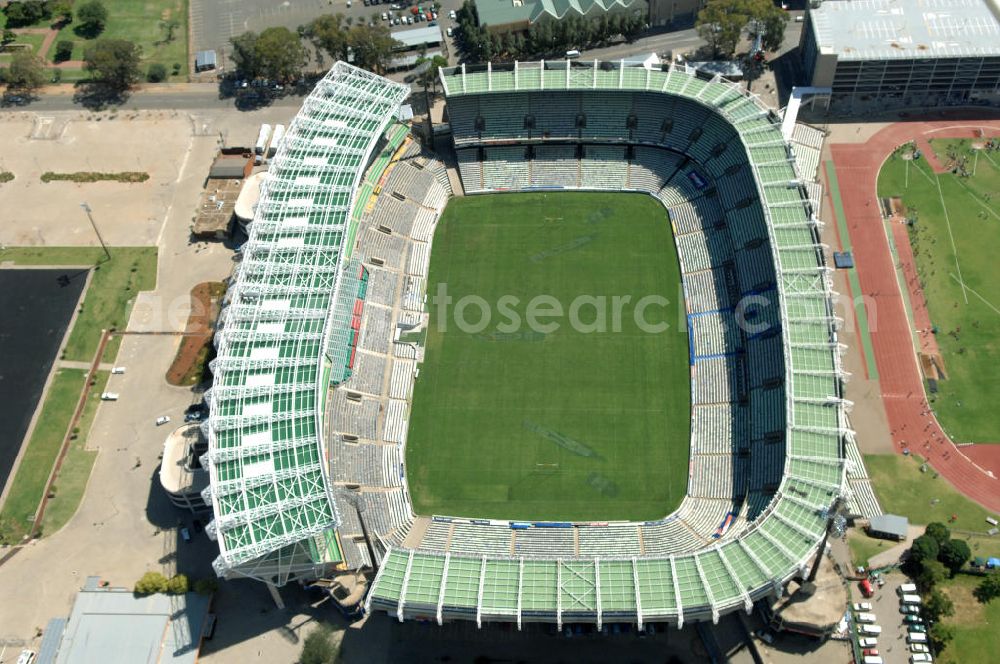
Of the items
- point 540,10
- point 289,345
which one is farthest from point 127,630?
point 540,10

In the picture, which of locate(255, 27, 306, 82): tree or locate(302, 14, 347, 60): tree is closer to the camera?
locate(255, 27, 306, 82): tree

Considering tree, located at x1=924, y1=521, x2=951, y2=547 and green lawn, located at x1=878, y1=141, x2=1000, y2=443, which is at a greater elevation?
green lawn, located at x1=878, y1=141, x2=1000, y2=443

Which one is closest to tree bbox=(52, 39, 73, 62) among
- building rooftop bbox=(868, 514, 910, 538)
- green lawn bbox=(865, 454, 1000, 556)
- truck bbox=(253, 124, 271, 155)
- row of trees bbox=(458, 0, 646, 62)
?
truck bbox=(253, 124, 271, 155)

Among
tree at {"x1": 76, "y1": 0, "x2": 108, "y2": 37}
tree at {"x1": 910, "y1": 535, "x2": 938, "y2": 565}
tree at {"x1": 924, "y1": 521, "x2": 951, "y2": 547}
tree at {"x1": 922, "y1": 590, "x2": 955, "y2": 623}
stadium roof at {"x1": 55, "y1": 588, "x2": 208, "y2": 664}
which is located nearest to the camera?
tree at {"x1": 922, "y1": 590, "x2": 955, "y2": 623}

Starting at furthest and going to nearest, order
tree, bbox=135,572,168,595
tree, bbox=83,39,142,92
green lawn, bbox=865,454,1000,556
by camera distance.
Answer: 1. tree, bbox=83,39,142,92
2. green lawn, bbox=865,454,1000,556
3. tree, bbox=135,572,168,595

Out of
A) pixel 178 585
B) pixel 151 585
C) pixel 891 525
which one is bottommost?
pixel 151 585

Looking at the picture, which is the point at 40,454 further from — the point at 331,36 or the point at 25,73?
the point at 331,36

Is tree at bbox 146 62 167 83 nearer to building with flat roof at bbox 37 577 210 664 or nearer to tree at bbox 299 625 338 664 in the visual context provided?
building with flat roof at bbox 37 577 210 664

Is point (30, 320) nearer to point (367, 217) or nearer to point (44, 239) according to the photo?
point (44, 239)
